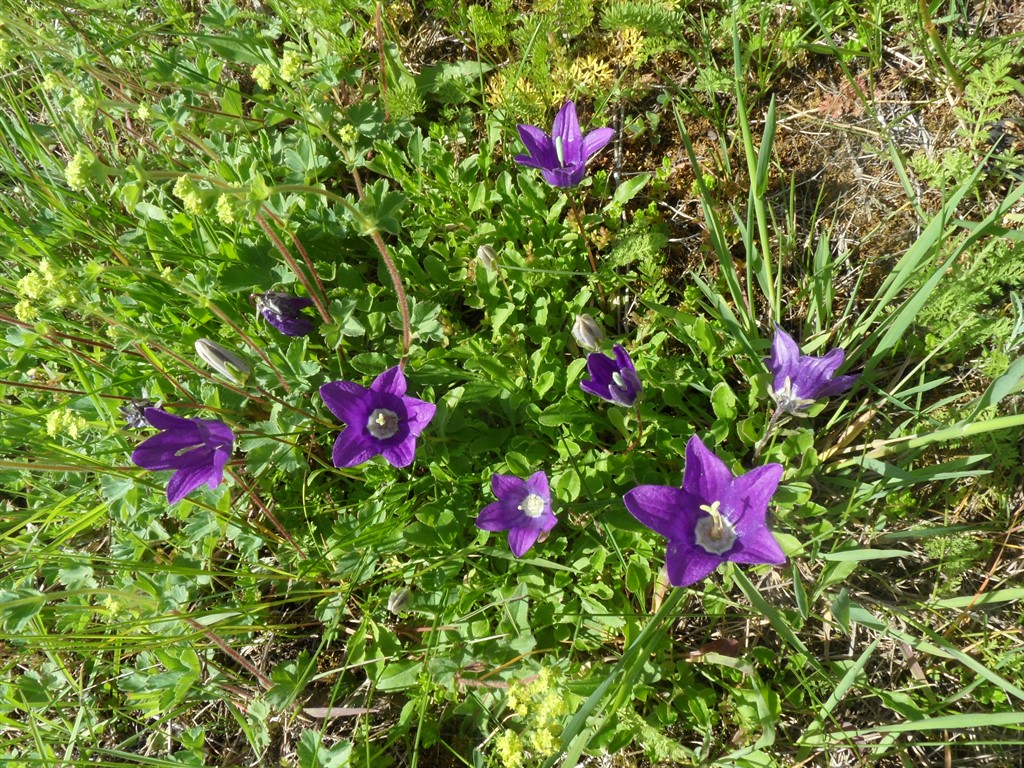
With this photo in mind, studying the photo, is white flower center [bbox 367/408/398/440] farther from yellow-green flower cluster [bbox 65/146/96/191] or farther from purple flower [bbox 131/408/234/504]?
yellow-green flower cluster [bbox 65/146/96/191]

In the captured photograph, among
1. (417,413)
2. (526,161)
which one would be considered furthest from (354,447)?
(526,161)

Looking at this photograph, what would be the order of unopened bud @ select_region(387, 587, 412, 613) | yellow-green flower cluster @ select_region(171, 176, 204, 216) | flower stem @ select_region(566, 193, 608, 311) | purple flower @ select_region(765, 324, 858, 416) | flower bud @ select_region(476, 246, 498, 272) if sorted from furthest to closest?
flower stem @ select_region(566, 193, 608, 311) < flower bud @ select_region(476, 246, 498, 272) < unopened bud @ select_region(387, 587, 412, 613) < purple flower @ select_region(765, 324, 858, 416) < yellow-green flower cluster @ select_region(171, 176, 204, 216)

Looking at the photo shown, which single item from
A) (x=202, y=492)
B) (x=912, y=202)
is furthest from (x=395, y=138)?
(x=912, y=202)

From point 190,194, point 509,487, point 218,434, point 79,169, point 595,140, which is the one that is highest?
point 79,169

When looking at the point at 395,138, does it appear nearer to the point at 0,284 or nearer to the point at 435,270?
the point at 435,270

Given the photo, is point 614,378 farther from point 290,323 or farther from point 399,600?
point 290,323

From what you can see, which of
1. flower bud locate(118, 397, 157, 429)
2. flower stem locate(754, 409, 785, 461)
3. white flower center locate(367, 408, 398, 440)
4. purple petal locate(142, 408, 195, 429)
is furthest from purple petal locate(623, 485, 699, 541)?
flower bud locate(118, 397, 157, 429)
